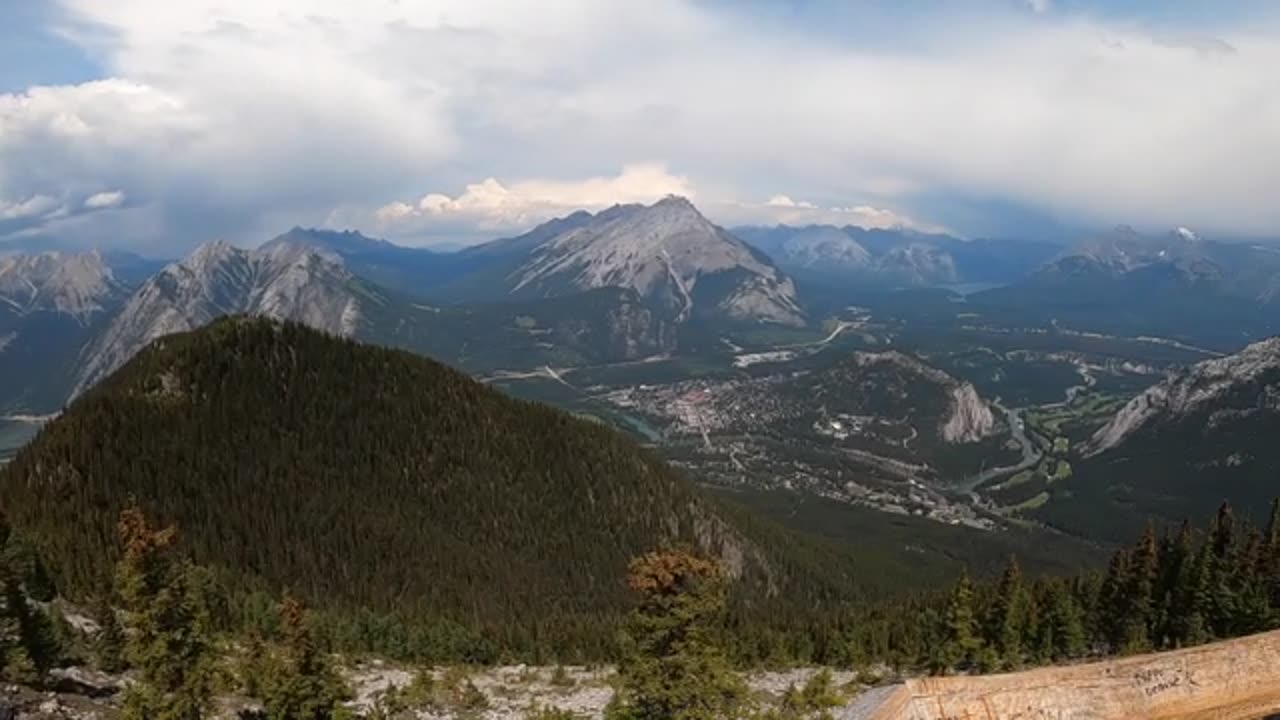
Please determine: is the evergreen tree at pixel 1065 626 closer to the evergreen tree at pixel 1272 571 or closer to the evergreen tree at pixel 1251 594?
the evergreen tree at pixel 1251 594

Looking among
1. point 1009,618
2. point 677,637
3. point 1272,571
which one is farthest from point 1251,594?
point 677,637

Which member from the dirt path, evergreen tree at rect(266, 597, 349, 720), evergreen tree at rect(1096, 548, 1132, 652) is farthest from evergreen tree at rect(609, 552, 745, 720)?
evergreen tree at rect(1096, 548, 1132, 652)

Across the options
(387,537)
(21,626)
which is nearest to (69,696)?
(21,626)

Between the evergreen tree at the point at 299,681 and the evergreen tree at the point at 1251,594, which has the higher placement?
the evergreen tree at the point at 299,681

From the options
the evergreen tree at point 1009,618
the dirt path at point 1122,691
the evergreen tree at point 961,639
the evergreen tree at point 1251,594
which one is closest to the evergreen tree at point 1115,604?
the evergreen tree at point 1009,618

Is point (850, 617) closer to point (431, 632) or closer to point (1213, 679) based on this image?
point (431, 632)

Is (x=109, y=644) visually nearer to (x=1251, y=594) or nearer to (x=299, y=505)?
(x=1251, y=594)

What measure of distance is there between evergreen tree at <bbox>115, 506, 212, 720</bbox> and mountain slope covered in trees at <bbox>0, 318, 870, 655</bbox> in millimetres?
56545

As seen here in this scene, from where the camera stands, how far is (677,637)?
34406mm

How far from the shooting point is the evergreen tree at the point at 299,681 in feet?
163

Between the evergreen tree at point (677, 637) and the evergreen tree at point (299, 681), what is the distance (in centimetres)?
2409

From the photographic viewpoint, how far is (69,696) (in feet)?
167

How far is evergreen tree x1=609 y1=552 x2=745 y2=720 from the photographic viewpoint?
3394cm

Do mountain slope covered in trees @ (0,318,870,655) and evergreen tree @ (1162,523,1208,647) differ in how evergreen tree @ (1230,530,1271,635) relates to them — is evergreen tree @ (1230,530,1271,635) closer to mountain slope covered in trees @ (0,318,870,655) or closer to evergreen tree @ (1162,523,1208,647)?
evergreen tree @ (1162,523,1208,647)
